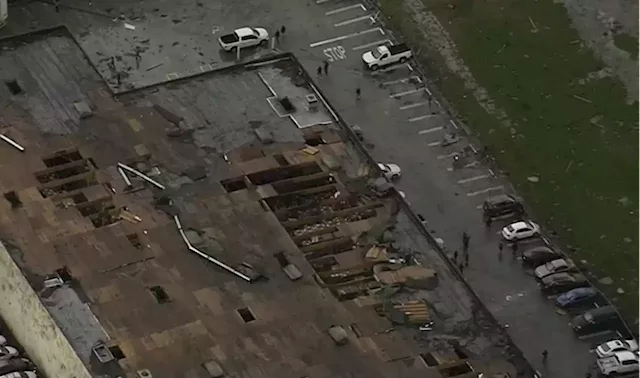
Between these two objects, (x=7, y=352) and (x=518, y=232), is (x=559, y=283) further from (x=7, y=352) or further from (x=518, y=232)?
(x=7, y=352)

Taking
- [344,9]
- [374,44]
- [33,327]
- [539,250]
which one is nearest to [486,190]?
[539,250]

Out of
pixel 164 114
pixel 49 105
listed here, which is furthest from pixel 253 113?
pixel 49 105

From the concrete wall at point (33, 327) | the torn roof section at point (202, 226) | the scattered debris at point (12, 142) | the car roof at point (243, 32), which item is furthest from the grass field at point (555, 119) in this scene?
the concrete wall at point (33, 327)

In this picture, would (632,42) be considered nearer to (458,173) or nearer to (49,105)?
(458,173)

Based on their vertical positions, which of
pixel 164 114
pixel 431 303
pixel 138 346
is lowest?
pixel 431 303

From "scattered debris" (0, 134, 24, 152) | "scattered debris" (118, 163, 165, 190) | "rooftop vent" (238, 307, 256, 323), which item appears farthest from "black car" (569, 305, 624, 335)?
"scattered debris" (0, 134, 24, 152)

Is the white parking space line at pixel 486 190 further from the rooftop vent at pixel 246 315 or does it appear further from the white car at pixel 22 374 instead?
the white car at pixel 22 374

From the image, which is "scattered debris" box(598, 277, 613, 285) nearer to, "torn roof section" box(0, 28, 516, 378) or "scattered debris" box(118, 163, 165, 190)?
"torn roof section" box(0, 28, 516, 378)
